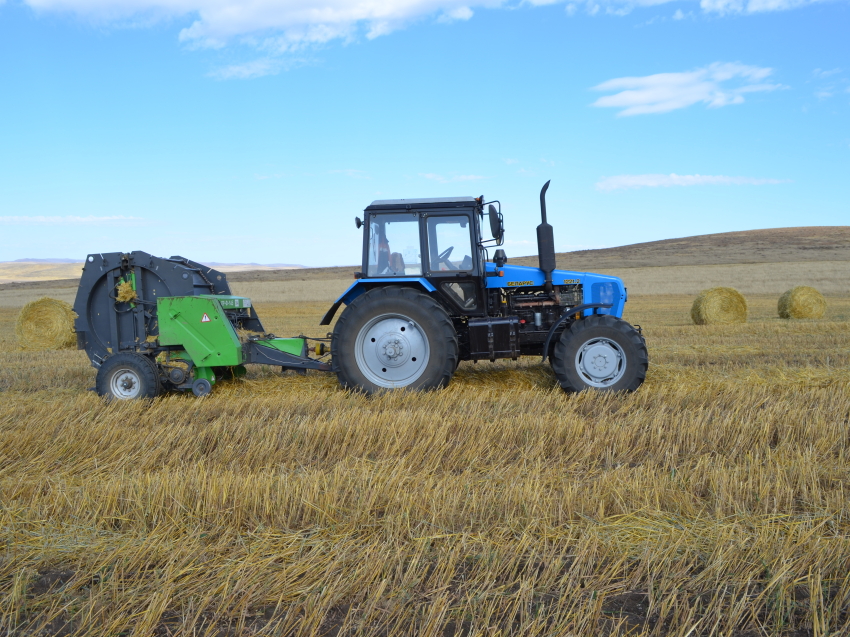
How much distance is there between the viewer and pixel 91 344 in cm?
709

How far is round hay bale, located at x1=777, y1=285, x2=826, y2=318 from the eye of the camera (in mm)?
16031

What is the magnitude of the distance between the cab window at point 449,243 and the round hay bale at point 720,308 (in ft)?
35.1

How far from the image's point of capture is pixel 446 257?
670 centimetres

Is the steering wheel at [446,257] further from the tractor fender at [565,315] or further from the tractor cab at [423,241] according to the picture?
the tractor fender at [565,315]

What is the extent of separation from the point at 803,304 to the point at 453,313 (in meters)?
12.9

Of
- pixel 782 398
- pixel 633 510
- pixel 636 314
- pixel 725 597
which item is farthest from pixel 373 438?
pixel 636 314

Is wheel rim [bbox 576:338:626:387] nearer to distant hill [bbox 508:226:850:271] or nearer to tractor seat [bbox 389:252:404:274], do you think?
tractor seat [bbox 389:252:404:274]

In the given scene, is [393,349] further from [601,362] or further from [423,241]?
[601,362]

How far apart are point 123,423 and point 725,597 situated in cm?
462

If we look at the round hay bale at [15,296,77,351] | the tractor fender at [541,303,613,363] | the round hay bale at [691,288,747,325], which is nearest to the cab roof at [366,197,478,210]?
the tractor fender at [541,303,613,363]

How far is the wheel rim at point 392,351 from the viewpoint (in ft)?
21.4

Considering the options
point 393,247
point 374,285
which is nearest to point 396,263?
point 393,247

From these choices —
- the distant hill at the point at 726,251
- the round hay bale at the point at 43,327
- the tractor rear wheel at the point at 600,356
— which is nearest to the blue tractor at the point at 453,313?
the tractor rear wheel at the point at 600,356

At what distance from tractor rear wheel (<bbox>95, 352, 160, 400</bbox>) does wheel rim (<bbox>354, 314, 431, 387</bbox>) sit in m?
2.01
